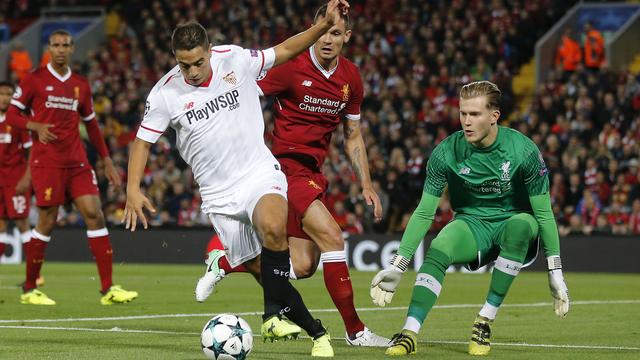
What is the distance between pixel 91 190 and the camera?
1312 centimetres

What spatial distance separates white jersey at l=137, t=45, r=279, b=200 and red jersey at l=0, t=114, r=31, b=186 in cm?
848

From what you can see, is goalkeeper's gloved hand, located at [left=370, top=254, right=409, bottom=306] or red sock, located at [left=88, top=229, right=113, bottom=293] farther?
red sock, located at [left=88, top=229, right=113, bottom=293]

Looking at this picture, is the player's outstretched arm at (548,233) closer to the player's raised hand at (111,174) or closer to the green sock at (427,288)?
the green sock at (427,288)

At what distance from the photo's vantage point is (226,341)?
294 inches

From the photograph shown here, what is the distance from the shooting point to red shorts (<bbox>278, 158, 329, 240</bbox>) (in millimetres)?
9250

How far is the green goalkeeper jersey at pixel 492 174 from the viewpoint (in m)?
8.52

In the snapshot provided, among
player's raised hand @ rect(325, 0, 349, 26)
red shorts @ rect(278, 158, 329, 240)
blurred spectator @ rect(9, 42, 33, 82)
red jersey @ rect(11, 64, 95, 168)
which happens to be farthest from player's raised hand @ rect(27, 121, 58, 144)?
blurred spectator @ rect(9, 42, 33, 82)

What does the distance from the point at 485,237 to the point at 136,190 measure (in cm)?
239

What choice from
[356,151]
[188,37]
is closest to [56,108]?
[356,151]

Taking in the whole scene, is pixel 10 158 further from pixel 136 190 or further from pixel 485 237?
pixel 485 237

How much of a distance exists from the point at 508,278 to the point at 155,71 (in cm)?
2333

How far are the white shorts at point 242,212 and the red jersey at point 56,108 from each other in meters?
4.97

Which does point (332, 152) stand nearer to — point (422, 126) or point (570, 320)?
point (422, 126)

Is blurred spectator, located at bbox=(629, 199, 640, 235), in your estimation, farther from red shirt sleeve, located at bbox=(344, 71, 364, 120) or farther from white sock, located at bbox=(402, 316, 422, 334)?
white sock, located at bbox=(402, 316, 422, 334)
